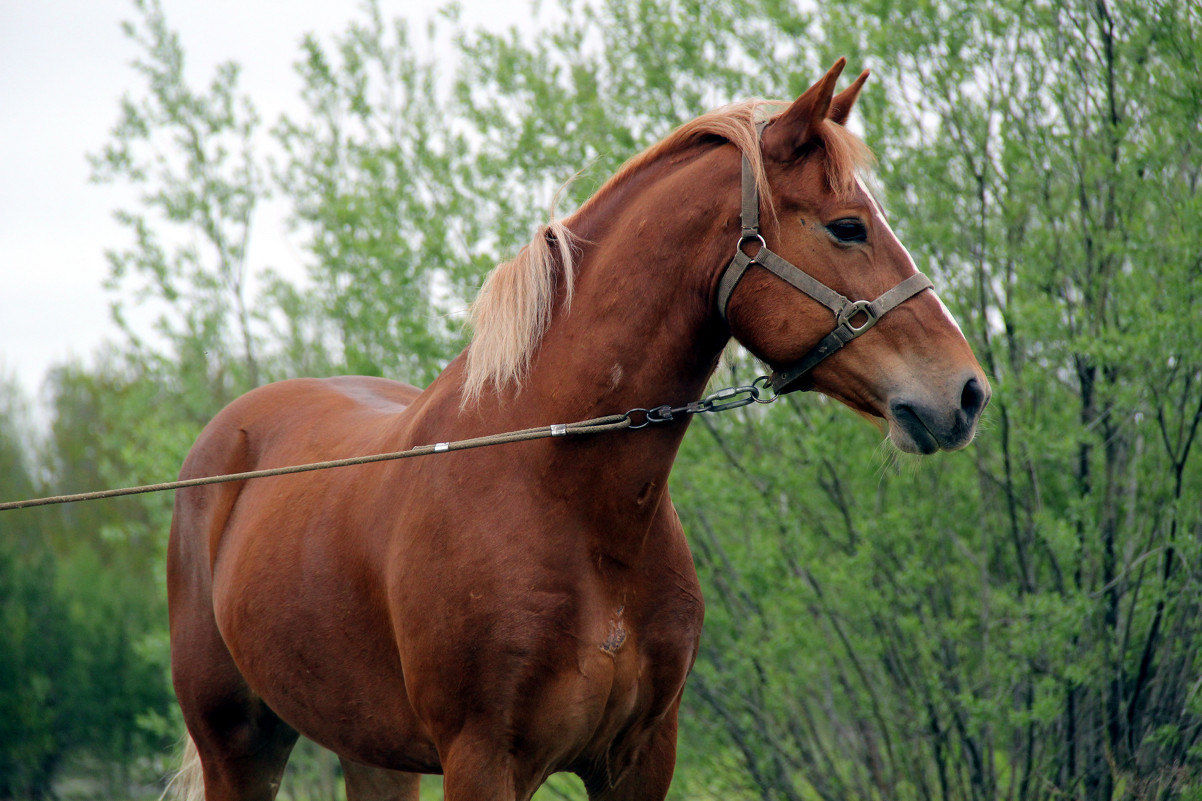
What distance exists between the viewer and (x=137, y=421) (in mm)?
11078

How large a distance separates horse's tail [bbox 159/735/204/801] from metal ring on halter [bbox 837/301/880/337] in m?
3.06

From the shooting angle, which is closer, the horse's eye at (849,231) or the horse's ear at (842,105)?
the horse's eye at (849,231)

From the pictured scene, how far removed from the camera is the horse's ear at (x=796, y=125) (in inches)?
87.6

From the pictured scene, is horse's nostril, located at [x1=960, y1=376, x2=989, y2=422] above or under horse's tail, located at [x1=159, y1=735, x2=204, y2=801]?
above

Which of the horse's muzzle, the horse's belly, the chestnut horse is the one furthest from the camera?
the horse's belly

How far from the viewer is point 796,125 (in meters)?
2.27

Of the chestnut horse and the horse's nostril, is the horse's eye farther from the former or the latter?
the horse's nostril

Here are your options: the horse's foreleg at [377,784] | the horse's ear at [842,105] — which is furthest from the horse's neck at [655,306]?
the horse's foreleg at [377,784]

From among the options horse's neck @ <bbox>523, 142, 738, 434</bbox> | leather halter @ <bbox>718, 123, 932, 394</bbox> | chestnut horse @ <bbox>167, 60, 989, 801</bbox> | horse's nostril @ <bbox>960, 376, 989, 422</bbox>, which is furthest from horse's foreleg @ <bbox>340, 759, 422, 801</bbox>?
horse's nostril @ <bbox>960, 376, 989, 422</bbox>

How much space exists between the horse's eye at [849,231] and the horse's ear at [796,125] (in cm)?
20

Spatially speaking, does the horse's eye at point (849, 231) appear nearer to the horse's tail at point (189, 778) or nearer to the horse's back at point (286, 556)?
the horse's back at point (286, 556)

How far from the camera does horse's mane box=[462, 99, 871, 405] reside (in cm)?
239

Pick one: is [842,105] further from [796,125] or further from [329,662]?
[329,662]

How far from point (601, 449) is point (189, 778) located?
2.63m
